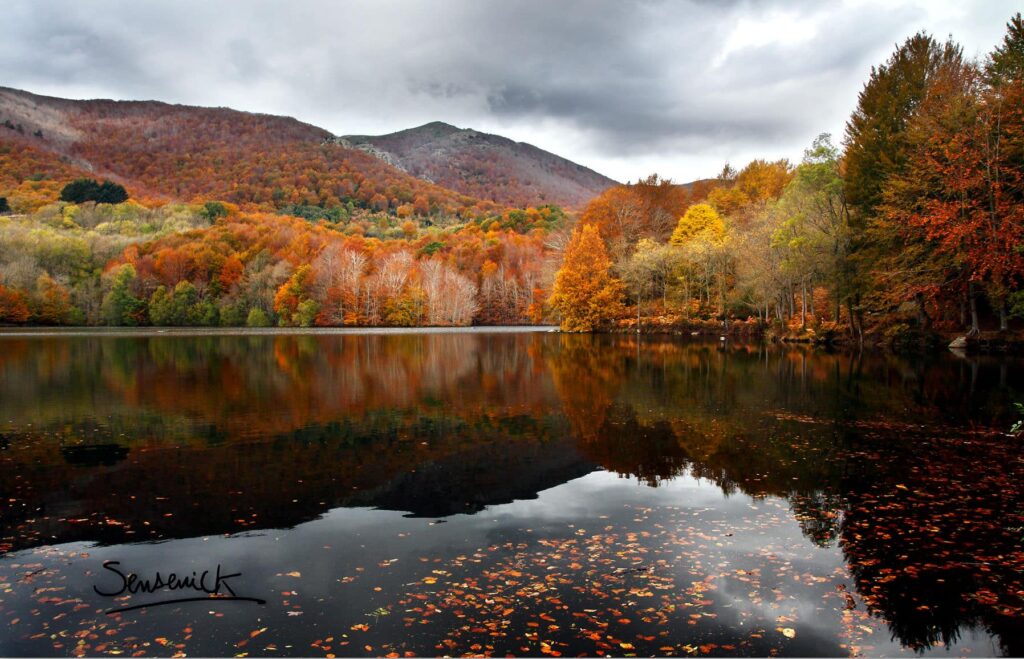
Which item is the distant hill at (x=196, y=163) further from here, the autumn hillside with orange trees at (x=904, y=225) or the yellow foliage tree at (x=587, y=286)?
the autumn hillside with orange trees at (x=904, y=225)

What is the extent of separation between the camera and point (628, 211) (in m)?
77.4

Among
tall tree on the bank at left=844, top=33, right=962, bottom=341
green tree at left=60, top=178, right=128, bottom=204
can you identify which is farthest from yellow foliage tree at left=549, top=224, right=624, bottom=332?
green tree at left=60, top=178, right=128, bottom=204

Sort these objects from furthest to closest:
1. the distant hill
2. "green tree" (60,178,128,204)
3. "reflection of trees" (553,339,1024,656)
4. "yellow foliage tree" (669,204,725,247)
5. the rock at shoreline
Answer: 1. the distant hill
2. "green tree" (60,178,128,204)
3. "yellow foliage tree" (669,204,725,247)
4. the rock at shoreline
5. "reflection of trees" (553,339,1024,656)

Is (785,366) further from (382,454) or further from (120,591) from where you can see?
(120,591)

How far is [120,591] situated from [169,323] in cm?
10255

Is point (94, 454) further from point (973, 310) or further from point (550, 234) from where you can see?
point (550, 234)

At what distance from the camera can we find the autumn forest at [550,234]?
120 feet

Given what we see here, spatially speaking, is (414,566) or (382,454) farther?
(382,454)

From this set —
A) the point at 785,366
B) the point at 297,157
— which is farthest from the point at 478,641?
the point at 297,157

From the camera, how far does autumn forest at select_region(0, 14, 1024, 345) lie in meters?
36.6

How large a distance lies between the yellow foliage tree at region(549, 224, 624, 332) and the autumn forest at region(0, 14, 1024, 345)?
0.83 feet
